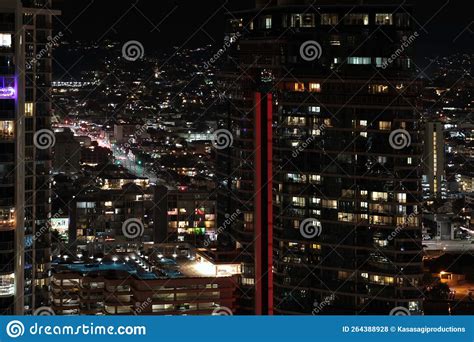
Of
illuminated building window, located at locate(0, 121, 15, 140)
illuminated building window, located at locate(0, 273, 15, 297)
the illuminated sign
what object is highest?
the illuminated sign

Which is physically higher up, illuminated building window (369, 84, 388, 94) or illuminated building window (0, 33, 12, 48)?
illuminated building window (369, 84, 388, 94)

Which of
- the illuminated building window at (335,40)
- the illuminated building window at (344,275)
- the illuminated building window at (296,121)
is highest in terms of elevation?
the illuminated building window at (335,40)

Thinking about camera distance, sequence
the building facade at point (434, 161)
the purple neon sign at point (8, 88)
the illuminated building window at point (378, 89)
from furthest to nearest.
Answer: the building facade at point (434, 161) < the illuminated building window at point (378, 89) < the purple neon sign at point (8, 88)

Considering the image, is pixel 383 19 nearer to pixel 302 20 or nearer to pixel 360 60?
pixel 360 60

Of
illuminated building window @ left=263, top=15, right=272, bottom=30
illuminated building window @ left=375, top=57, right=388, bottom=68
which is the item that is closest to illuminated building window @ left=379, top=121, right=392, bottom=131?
illuminated building window @ left=375, top=57, right=388, bottom=68

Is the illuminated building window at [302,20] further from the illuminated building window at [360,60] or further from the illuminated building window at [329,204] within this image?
the illuminated building window at [329,204]

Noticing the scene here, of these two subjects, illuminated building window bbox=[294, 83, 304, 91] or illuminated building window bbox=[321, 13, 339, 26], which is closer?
illuminated building window bbox=[321, 13, 339, 26]

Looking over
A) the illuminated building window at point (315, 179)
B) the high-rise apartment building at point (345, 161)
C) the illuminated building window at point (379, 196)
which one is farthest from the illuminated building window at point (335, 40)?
the illuminated building window at point (379, 196)

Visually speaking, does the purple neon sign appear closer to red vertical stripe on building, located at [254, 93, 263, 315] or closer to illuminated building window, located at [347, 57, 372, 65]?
red vertical stripe on building, located at [254, 93, 263, 315]
